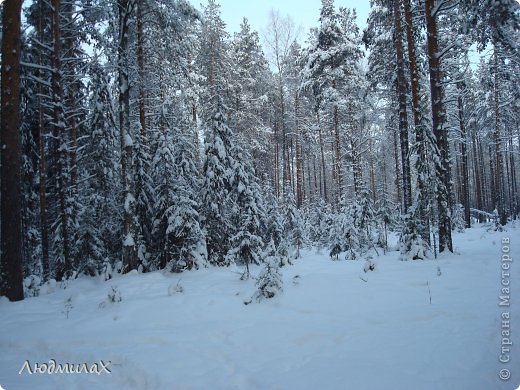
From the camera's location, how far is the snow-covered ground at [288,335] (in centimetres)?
369

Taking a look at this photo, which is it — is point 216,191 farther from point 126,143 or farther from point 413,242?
point 413,242

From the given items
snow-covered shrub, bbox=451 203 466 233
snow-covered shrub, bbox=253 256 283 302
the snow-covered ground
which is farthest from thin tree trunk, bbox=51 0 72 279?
snow-covered shrub, bbox=451 203 466 233

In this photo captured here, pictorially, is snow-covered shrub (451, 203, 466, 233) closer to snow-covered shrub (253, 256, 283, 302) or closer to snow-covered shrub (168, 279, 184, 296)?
snow-covered shrub (253, 256, 283, 302)

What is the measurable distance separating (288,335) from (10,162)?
7499 mm

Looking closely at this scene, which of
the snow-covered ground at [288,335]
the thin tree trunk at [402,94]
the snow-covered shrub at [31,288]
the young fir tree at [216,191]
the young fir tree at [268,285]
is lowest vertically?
the snow-covered shrub at [31,288]

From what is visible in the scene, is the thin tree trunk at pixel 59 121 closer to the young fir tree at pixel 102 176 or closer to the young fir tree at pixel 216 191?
the young fir tree at pixel 102 176

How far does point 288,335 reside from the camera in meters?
4.79

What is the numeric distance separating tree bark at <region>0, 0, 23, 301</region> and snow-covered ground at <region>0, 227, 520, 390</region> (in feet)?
2.60

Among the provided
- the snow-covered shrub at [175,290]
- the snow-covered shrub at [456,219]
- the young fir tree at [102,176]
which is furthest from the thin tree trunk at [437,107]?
the snow-covered shrub at [456,219]

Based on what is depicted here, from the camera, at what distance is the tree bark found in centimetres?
784

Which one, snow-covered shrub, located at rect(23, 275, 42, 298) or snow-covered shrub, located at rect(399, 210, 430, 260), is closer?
snow-covered shrub, located at rect(23, 275, 42, 298)

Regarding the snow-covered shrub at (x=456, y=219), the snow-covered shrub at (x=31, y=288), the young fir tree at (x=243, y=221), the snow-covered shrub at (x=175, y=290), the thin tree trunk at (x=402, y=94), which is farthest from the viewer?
the snow-covered shrub at (x=456, y=219)

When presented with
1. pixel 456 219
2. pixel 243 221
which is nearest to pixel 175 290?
pixel 243 221

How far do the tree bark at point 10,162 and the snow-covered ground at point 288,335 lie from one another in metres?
0.79
